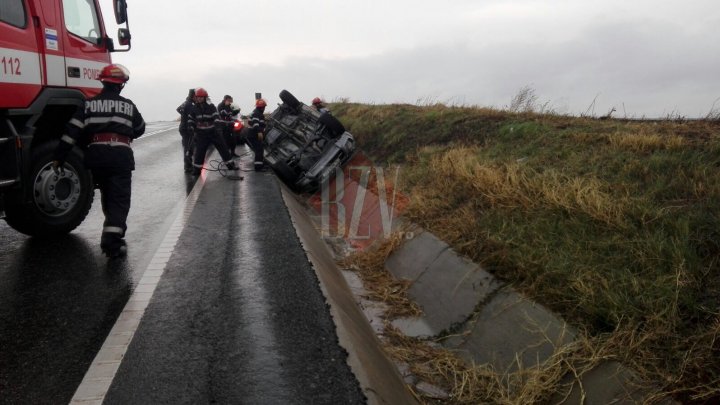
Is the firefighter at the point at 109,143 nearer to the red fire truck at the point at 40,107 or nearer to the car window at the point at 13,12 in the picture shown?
the red fire truck at the point at 40,107

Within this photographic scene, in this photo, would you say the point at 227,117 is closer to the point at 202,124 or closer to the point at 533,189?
the point at 202,124

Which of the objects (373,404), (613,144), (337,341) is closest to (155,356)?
(337,341)

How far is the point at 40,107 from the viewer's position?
5.08 metres

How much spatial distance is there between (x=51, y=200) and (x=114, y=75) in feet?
4.90

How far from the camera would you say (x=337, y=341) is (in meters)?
3.31

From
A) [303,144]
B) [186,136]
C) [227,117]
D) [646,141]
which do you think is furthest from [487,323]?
[227,117]

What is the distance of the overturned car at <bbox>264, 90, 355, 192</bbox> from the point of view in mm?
9938

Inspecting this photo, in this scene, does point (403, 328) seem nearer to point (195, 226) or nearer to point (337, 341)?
point (337, 341)

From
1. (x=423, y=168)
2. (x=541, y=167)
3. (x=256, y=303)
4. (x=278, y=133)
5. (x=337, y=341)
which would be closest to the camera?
(x=337, y=341)

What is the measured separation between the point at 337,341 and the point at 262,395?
734 mm

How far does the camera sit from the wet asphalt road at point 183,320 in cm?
276

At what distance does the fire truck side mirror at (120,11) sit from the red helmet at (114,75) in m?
2.08

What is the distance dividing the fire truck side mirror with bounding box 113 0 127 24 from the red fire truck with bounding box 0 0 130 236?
598 millimetres

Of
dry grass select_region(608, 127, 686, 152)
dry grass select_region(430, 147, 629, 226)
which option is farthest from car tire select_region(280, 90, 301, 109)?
dry grass select_region(608, 127, 686, 152)
